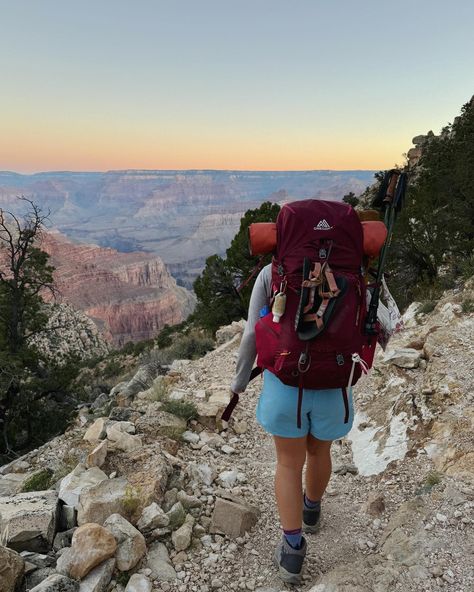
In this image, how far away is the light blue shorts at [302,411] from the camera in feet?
7.23

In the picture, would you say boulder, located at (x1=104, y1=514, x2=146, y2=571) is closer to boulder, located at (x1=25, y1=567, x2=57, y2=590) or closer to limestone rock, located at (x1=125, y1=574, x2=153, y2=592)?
limestone rock, located at (x1=125, y1=574, x2=153, y2=592)

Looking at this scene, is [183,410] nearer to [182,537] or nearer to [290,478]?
[182,537]

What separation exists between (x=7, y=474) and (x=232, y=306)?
32.1 feet

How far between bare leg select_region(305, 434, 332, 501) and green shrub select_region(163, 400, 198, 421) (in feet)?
6.02

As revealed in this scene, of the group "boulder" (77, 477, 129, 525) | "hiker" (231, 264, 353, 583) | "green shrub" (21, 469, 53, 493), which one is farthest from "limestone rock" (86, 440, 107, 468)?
"hiker" (231, 264, 353, 583)

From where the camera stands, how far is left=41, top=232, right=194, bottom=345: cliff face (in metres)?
93.1

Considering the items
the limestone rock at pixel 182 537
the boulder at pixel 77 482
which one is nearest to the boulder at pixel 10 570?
the boulder at pixel 77 482

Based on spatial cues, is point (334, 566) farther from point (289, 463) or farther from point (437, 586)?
point (289, 463)

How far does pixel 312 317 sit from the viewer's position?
2.01 m

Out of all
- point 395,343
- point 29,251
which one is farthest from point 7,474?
point 29,251

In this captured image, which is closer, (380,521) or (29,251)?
→ (380,521)

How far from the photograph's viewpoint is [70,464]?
418 cm

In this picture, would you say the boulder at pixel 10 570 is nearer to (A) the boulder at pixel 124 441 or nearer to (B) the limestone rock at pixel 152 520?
(B) the limestone rock at pixel 152 520

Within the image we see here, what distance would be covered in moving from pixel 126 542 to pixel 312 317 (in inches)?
66.6
